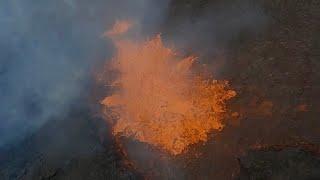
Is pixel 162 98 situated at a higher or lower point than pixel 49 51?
lower

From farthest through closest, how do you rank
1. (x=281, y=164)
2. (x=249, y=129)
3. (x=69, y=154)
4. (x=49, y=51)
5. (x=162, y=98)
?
(x=49, y=51) → (x=162, y=98) → (x=69, y=154) → (x=249, y=129) → (x=281, y=164)

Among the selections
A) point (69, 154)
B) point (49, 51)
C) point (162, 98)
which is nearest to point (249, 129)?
point (162, 98)

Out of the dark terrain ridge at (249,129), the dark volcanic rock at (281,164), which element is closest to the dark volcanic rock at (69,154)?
the dark terrain ridge at (249,129)

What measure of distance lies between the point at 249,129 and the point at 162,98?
1.96 metres

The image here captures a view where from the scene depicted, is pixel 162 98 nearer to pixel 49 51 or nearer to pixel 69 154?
pixel 69 154

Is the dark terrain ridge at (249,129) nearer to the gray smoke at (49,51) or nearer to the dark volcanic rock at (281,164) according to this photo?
the dark volcanic rock at (281,164)

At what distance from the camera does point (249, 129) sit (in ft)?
26.9

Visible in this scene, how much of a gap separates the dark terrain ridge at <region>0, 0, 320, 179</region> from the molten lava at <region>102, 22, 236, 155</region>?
0.30m

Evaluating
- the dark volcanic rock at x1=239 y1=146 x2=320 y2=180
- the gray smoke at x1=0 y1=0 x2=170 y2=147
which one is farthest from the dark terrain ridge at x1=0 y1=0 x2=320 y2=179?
the gray smoke at x1=0 y1=0 x2=170 y2=147

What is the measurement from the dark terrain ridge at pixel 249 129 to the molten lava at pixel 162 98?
0.99ft

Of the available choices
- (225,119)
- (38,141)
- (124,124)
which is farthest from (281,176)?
(38,141)

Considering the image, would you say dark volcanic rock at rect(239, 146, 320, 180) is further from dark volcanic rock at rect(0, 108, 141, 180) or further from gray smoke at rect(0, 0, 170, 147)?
gray smoke at rect(0, 0, 170, 147)

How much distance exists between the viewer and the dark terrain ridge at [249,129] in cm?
766

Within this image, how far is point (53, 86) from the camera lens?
34.3 feet
